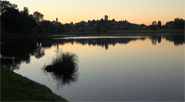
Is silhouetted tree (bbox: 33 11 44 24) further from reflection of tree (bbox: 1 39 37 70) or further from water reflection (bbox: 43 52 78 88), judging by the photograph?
water reflection (bbox: 43 52 78 88)

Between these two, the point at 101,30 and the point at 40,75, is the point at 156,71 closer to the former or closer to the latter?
the point at 40,75

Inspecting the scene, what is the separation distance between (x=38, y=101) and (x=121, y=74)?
454 inches

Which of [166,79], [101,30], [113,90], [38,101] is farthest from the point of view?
[101,30]

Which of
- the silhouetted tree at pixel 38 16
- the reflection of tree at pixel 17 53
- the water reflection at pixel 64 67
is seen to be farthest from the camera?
the silhouetted tree at pixel 38 16

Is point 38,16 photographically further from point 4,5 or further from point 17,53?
point 17,53

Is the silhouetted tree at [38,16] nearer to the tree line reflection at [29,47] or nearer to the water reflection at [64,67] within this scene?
the tree line reflection at [29,47]

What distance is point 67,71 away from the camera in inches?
779

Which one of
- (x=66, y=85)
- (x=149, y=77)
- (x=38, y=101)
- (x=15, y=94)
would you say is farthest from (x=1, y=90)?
(x=149, y=77)

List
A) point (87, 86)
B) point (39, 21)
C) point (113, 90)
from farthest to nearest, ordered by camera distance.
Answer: point (39, 21) → point (87, 86) → point (113, 90)

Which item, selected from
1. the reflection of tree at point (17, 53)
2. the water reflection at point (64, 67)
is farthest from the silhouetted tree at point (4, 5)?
the water reflection at point (64, 67)

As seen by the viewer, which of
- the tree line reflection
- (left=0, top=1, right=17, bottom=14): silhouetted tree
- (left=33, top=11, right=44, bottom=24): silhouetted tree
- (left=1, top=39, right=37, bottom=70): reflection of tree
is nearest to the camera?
(left=1, top=39, right=37, bottom=70): reflection of tree

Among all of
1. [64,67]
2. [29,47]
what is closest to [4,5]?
[29,47]

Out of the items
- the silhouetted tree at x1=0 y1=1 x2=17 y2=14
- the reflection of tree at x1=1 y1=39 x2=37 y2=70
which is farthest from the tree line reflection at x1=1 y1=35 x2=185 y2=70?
the silhouetted tree at x1=0 y1=1 x2=17 y2=14

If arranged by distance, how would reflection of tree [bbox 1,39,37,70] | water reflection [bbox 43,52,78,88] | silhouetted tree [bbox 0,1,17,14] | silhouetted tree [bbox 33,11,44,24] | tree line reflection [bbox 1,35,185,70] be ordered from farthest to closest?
silhouetted tree [bbox 33,11,44,24] → silhouetted tree [bbox 0,1,17,14] → tree line reflection [bbox 1,35,185,70] → reflection of tree [bbox 1,39,37,70] → water reflection [bbox 43,52,78,88]
